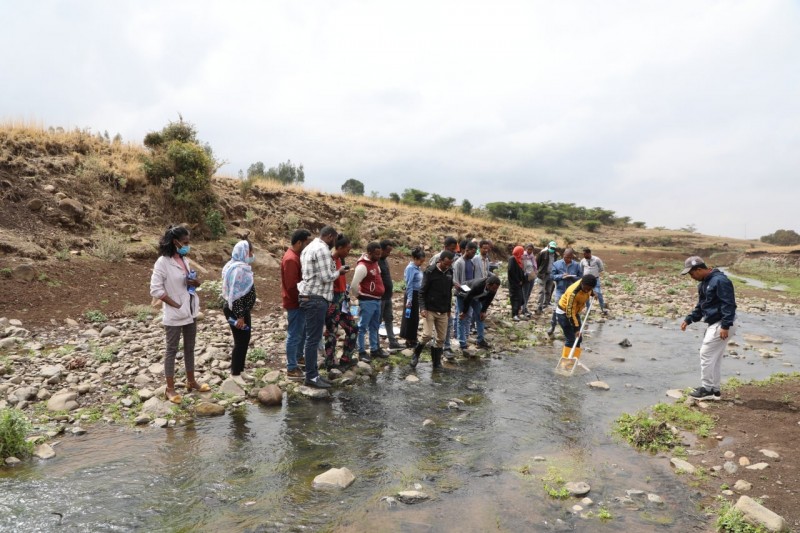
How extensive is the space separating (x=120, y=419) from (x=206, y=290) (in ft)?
21.4

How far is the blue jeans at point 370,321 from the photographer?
26.9 ft

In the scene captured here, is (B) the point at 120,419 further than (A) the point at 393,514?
Yes

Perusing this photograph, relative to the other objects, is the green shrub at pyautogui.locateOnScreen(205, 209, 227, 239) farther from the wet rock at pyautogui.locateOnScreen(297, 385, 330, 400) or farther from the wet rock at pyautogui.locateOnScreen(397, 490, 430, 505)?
the wet rock at pyautogui.locateOnScreen(397, 490, 430, 505)

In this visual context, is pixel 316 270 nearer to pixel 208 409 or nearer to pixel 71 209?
pixel 208 409

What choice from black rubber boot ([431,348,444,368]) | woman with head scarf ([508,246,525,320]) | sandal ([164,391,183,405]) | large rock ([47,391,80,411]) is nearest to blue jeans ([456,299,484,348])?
black rubber boot ([431,348,444,368])

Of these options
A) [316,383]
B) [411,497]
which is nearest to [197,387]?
[316,383]

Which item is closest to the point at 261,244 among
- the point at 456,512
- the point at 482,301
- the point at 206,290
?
the point at 206,290

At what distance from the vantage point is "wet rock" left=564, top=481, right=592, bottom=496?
440 cm

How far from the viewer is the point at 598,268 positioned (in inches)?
509

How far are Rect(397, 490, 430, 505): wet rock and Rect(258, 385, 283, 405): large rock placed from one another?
2734mm

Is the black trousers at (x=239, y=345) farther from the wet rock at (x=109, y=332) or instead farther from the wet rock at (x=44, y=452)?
the wet rock at (x=109, y=332)

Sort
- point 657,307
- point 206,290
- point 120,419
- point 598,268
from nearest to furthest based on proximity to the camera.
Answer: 1. point 120,419
2. point 206,290
3. point 598,268
4. point 657,307

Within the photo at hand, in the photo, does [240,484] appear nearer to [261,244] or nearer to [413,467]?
[413,467]

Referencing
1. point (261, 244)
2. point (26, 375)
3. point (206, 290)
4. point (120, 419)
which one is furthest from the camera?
point (261, 244)
